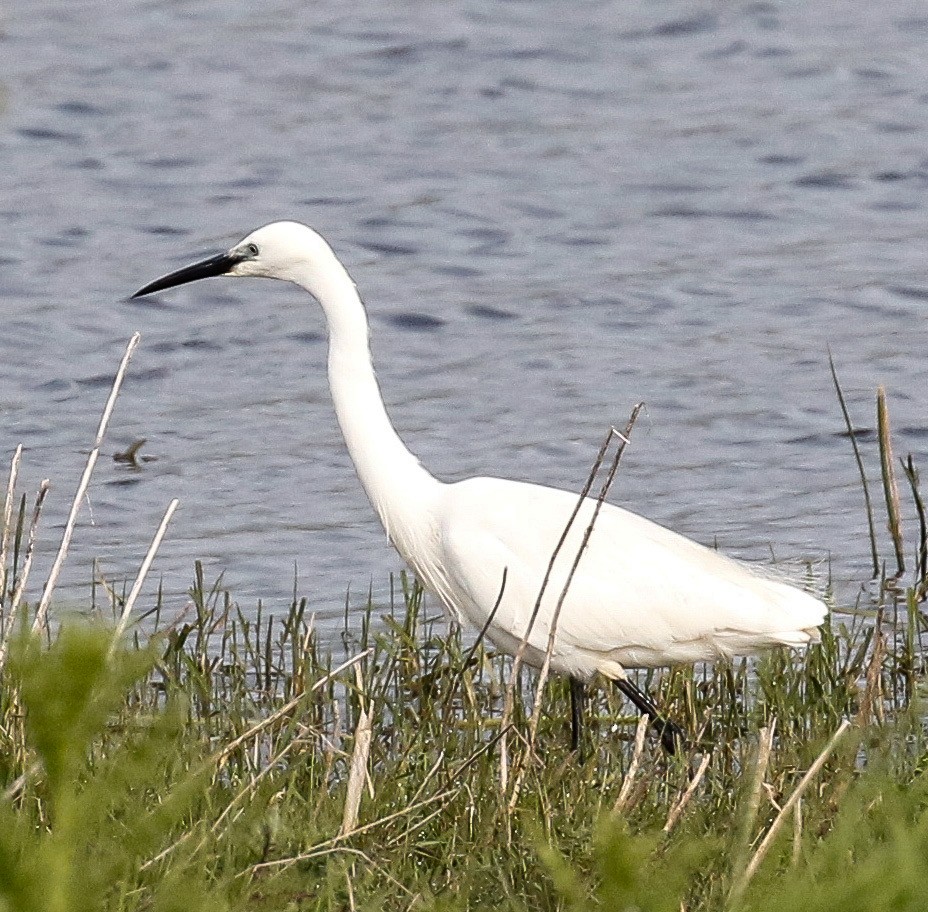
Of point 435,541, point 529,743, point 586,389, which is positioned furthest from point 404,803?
point 586,389

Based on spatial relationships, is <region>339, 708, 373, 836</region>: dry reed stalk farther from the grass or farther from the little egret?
the little egret

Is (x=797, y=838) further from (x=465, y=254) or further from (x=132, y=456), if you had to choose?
(x=465, y=254)

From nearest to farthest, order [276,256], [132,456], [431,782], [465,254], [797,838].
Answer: [797,838]
[431,782]
[276,256]
[132,456]
[465,254]

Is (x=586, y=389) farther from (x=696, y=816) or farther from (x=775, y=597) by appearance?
(x=696, y=816)

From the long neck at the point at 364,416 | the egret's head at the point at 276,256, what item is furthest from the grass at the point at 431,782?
the egret's head at the point at 276,256

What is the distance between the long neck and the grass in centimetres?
25

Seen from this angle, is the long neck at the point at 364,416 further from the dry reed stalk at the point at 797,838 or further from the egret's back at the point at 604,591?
the dry reed stalk at the point at 797,838

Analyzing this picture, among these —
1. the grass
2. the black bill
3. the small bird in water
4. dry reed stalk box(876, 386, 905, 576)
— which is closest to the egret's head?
the black bill

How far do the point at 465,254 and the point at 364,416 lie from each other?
14.2 ft

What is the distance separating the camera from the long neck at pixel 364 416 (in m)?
4.43

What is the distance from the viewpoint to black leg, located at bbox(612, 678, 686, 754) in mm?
3984

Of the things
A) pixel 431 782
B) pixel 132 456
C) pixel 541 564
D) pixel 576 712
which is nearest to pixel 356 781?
pixel 431 782

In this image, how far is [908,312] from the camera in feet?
25.8

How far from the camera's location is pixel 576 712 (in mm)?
4172
